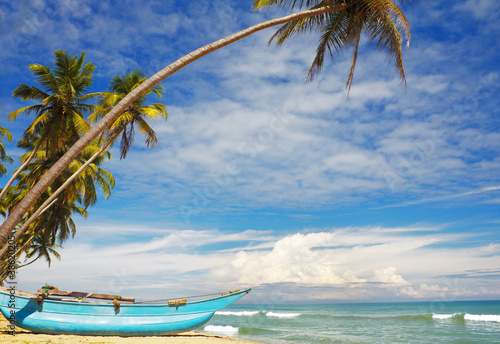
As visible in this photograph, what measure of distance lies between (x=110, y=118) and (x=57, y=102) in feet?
28.4

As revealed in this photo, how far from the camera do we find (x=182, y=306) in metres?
11.2

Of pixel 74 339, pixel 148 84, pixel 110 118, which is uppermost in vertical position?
pixel 148 84

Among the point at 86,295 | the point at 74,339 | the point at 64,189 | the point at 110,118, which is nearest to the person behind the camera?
the point at 110,118

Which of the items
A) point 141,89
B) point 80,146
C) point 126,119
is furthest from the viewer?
point 126,119

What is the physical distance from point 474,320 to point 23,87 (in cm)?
3570

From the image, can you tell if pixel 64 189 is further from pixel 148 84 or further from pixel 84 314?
pixel 148 84

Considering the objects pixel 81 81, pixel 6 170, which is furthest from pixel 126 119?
pixel 6 170

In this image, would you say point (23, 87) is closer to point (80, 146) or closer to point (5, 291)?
point (5, 291)

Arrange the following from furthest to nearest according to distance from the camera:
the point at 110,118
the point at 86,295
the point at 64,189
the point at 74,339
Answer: the point at 64,189, the point at 86,295, the point at 74,339, the point at 110,118

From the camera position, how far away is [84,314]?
33.9ft

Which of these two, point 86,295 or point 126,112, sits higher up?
point 126,112

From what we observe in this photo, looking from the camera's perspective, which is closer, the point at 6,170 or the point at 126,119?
the point at 126,119

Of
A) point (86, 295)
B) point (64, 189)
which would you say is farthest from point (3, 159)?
point (86, 295)

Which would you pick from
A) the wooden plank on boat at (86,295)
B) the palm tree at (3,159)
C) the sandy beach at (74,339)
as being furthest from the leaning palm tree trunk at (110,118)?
the palm tree at (3,159)
